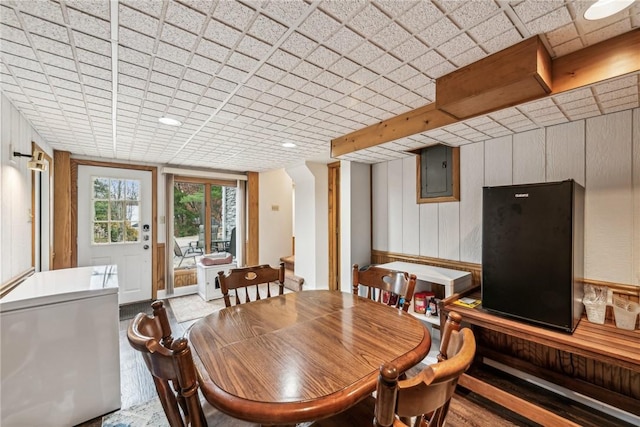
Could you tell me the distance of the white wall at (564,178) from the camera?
5.93 ft

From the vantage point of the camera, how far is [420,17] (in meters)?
1.11

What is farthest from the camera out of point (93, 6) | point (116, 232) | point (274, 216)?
point (274, 216)

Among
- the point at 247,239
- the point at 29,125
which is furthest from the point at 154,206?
the point at 29,125

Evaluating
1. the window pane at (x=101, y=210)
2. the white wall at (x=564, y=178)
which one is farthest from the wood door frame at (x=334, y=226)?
the window pane at (x=101, y=210)

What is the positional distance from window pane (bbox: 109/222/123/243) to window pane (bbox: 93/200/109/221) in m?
0.13

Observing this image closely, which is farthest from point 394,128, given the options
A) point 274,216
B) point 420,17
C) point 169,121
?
point 274,216

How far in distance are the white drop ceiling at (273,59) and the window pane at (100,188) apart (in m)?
1.70

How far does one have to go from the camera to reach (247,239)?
5156 mm

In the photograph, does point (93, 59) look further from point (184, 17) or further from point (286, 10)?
point (286, 10)

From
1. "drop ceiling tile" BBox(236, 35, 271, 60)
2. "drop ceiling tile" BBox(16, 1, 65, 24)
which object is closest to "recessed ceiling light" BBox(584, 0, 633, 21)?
"drop ceiling tile" BBox(236, 35, 271, 60)

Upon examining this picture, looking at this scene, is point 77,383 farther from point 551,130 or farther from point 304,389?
point 551,130

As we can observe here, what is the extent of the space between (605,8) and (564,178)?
1.38 metres

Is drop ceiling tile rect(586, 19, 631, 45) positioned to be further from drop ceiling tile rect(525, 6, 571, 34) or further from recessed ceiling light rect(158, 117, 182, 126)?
recessed ceiling light rect(158, 117, 182, 126)

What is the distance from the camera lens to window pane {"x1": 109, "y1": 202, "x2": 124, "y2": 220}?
158 inches
